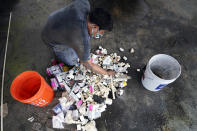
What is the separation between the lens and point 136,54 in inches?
126

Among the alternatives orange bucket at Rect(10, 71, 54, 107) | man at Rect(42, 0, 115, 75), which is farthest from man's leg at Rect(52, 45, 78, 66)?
orange bucket at Rect(10, 71, 54, 107)

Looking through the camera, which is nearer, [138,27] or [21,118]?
[21,118]

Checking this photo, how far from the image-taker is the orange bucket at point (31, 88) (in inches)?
83.2

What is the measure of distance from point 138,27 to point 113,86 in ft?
5.85

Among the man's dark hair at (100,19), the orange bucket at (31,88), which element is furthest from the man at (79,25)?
the orange bucket at (31,88)

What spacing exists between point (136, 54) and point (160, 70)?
0.69 metres

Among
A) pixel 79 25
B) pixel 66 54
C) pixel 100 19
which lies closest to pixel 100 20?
pixel 100 19

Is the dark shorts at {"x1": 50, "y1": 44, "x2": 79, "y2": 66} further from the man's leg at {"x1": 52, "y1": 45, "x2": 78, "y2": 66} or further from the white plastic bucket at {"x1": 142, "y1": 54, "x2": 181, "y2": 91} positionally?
the white plastic bucket at {"x1": 142, "y1": 54, "x2": 181, "y2": 91}

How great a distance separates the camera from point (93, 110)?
2529 mm

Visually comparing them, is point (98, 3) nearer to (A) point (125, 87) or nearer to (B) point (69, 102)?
(A) point (125, 87)

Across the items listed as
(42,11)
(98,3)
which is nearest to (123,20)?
(98,3)

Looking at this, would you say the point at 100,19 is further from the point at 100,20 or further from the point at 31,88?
the point at 31,88

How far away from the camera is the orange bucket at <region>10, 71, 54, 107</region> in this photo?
2113mm

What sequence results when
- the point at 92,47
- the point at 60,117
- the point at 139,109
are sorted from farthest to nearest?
1. the point at 92,47
2. the point at 139,109
3. the point at 60,117
